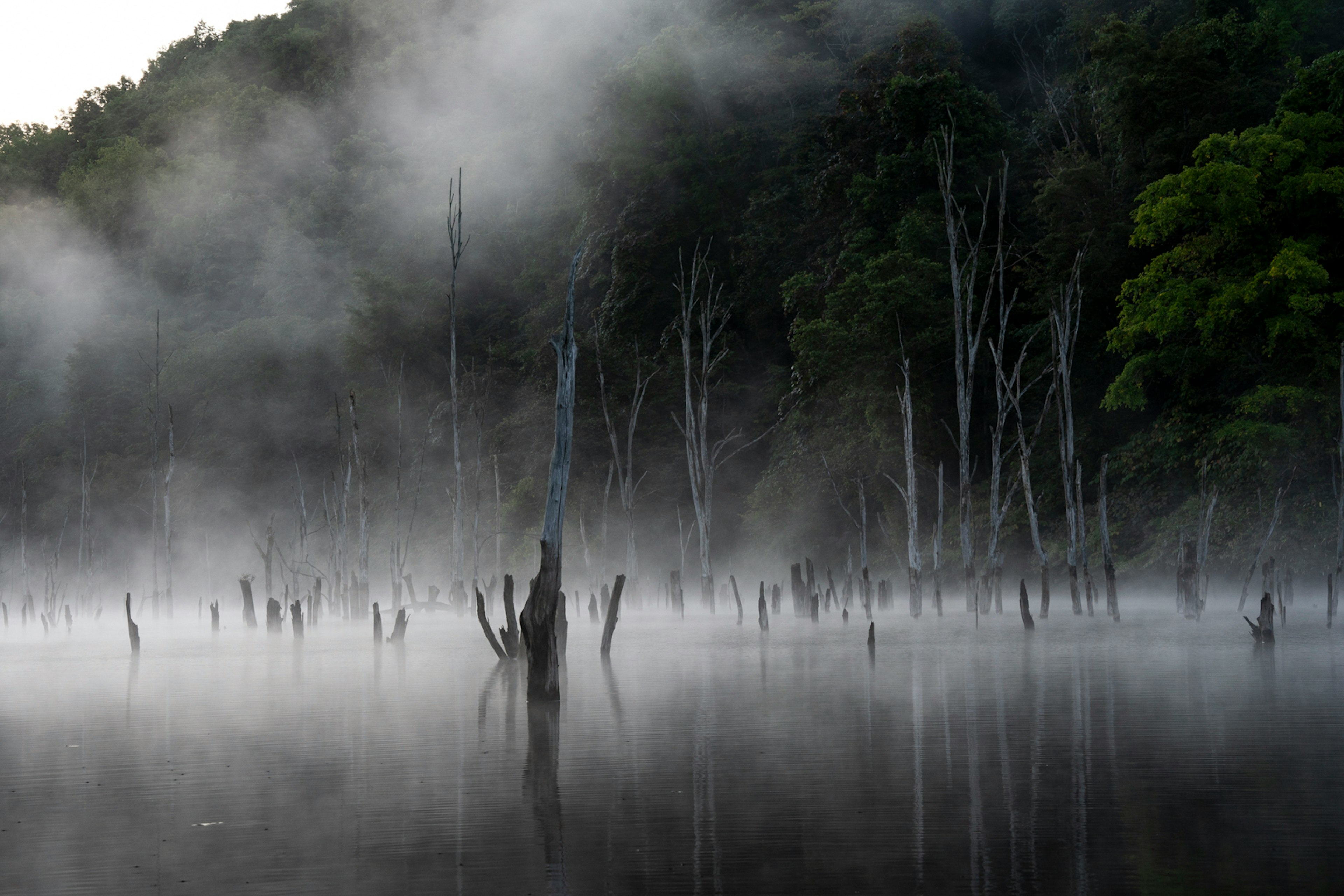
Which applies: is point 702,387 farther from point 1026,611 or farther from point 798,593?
point 1026,611

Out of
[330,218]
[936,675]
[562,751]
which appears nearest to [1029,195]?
[936,675]

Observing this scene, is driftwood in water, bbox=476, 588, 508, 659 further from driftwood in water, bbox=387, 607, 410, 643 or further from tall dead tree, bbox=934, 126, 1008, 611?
tall dead tree, bbox=934, 126, 1008, 611

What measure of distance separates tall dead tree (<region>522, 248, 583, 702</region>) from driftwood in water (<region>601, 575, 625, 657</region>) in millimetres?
4193

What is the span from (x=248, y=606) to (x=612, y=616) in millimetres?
14809

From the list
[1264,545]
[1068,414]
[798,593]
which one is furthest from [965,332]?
[1264,545]

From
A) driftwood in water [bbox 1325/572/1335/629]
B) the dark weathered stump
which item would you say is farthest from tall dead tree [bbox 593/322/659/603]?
driftwood in water [bbox 1325/572/1335/629]

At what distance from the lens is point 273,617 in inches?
1172

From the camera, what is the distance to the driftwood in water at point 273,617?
2920 centimetres

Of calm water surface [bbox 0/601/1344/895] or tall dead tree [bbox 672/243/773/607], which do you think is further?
tall dead tree [bbox 672/243/773/607]

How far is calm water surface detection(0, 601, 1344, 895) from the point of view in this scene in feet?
23.5

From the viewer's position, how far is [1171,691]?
48.5 ft

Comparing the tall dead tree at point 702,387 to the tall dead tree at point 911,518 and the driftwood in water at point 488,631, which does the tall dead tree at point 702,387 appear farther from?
the driftwood in water at point 488,631

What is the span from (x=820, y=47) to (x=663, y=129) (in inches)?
454

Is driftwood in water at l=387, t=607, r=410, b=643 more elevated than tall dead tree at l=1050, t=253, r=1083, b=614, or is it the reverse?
tall dead tree at l=1050, t=253, r=1083, b=614
